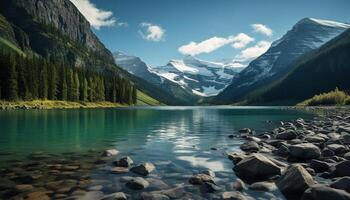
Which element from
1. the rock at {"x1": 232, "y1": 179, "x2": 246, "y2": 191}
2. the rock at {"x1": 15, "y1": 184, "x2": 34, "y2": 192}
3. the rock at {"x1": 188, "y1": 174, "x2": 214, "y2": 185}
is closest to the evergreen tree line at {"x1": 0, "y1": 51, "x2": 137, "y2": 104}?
the rock at {"x1": 15, "y1": 184, "x2": 34, "y2": 192}

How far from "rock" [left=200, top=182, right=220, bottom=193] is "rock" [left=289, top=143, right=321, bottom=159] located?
11368mm

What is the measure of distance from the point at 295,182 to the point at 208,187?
482 centimetres

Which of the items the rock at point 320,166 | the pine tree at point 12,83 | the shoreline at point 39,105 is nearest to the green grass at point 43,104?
the shoreline at point 39,105

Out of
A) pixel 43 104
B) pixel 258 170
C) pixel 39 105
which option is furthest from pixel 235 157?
pixel 43 104

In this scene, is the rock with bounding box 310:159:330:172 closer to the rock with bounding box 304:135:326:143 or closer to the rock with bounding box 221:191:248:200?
the rock with bounding box 221:191:248:200

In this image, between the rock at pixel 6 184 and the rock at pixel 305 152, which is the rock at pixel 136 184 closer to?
the rock at pixel 6 184

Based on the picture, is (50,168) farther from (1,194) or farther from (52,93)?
(52,93)

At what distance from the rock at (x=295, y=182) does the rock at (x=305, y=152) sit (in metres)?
8.71

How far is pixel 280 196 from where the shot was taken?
18.9 meters

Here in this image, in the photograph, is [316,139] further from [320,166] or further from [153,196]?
[153,196]

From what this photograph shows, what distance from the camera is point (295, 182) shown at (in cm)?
1942

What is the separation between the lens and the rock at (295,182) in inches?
750

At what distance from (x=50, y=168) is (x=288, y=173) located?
1602 cm

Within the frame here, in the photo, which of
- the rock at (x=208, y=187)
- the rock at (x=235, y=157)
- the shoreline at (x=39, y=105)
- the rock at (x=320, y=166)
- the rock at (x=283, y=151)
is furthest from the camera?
the shoreline at (x=39, y=105)
